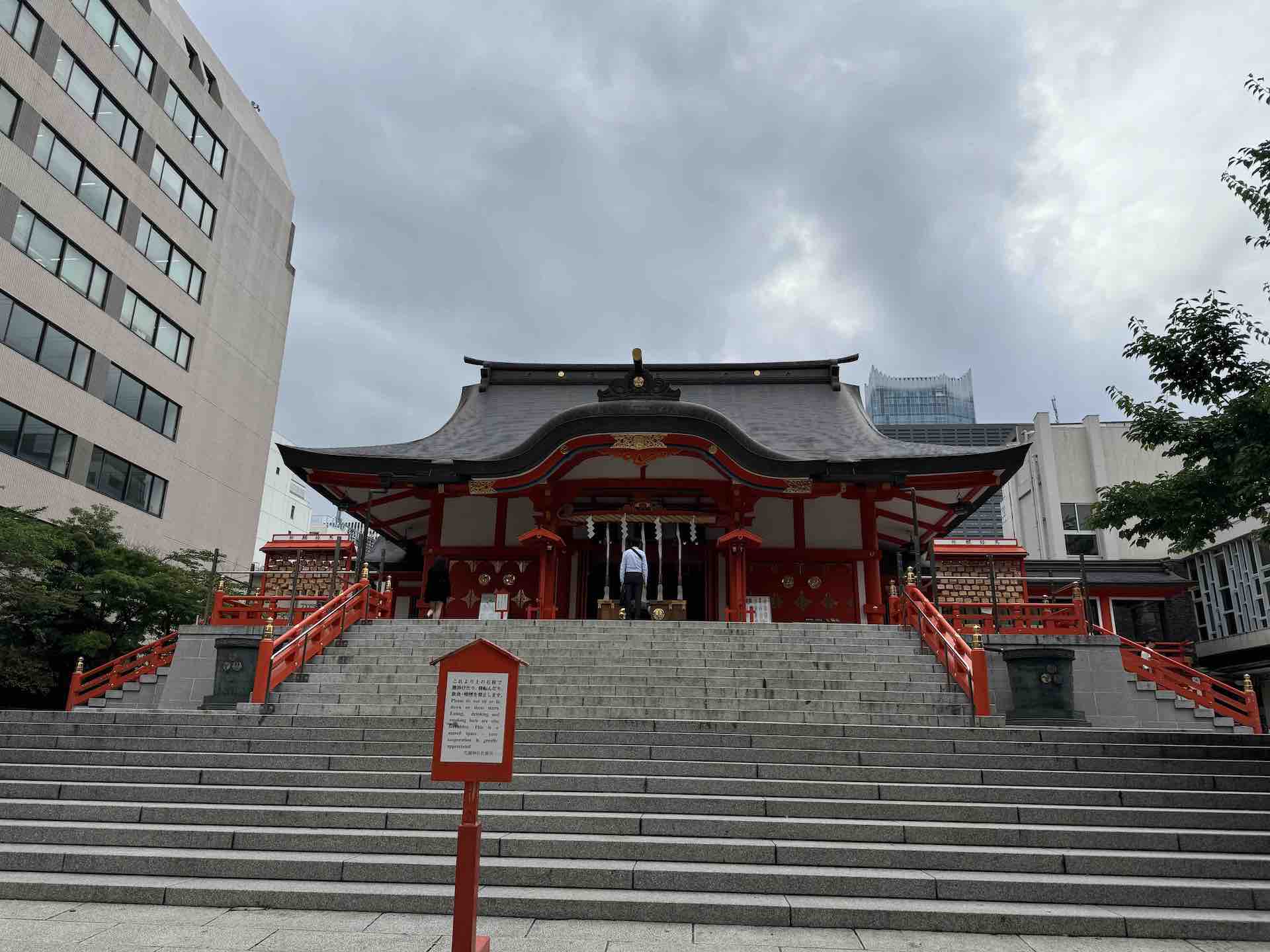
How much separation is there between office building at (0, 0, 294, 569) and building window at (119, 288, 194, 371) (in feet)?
0.17

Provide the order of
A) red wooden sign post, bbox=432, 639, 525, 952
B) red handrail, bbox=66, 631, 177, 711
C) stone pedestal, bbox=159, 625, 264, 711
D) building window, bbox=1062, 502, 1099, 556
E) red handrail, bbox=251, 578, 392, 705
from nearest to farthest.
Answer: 1. red wooden sign post, bbox=432, 639, 525, 952
2. red handrail, bbox=251, 578, 392, 705
3. stone pedestal, bbox=159, 625, 264, 711
4. red handrail, bbox=66, 631, 177, 711
5. building window, bbox=1062, 502, 1099, 556

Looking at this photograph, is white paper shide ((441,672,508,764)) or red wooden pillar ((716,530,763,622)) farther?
red wooden pillar ((716,530,763,622))

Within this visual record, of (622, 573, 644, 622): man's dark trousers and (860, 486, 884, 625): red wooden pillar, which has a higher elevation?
(860, 486, 884, 625): red wooden pillar

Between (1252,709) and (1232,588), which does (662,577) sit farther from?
(1232,588)

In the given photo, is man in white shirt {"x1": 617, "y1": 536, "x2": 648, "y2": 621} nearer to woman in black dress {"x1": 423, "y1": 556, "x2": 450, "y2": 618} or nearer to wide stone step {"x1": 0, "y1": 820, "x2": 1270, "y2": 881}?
woman in black dress {"x1": 423, "y1": 556, "x2": 450, "y2": 618}

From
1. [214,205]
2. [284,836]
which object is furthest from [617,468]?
[214,205]

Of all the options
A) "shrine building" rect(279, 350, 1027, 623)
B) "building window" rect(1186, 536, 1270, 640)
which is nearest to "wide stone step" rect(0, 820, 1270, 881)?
"shrine building" rect(279, 350, 1027, 623)

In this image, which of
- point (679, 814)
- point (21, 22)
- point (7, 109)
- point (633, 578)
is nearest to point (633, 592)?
point (633, 578)

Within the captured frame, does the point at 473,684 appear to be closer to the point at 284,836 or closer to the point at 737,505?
the point at 284,836

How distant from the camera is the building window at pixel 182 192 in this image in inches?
1018

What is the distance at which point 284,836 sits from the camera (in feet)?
21.1

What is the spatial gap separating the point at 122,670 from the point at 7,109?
1580 cm

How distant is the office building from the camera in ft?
67.6

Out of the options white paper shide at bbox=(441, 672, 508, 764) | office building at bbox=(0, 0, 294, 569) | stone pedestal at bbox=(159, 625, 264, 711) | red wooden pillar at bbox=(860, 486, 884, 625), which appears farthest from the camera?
office building at bbox=(0, 0, 294, 569)
